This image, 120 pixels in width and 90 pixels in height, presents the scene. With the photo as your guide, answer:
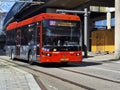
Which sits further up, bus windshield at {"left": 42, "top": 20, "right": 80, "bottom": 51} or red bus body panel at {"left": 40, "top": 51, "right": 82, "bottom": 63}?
bus windshield at {"left": 42, "top": 20, "right": 80, "bottom": 51}

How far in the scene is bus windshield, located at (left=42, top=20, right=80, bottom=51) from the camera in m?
23.3

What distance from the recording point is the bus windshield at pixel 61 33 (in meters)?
23.3

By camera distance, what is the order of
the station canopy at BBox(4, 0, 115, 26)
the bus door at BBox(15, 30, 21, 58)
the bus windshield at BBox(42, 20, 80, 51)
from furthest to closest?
the station canopy at BBox(4, 0, 115, 26)
the bus door at BBox(15, 30, 21, 58)
the bus windshield at BBox(42, 20, 80, 51)

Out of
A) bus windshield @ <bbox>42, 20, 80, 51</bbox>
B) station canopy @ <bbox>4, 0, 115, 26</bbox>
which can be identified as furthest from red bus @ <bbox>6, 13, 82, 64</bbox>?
station canopy @ <bbox>4, 0, 115, 26</bbox>

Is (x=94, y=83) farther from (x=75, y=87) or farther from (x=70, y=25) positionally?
(x=70, y=25)

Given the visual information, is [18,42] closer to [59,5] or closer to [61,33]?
[61,33]

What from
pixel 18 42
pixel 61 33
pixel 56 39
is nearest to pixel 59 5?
pixel 18 42

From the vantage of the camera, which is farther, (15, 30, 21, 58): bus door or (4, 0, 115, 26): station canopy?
(4, 0, 115, 26): station canopy

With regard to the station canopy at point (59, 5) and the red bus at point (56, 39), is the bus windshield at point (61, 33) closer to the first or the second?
the red bus at point (56, 39)

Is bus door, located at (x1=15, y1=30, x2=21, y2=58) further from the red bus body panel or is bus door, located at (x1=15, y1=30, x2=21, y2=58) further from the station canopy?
the station canopy

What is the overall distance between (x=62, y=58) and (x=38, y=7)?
1602 inches

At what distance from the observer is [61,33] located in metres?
23.7

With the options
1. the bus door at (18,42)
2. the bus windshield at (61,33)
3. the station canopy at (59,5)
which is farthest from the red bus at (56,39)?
the station canopy at (59,5)

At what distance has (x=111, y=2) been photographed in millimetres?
59250
